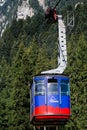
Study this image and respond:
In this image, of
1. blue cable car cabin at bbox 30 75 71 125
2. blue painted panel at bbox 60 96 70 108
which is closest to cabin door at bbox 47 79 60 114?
blue cable car cabin at bbox 30 75 71 125

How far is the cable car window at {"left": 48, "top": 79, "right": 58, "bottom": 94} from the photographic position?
27.6 metres

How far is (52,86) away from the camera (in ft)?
91.0

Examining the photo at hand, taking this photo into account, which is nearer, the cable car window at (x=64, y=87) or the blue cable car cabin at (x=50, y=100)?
the blue cable car cabin at (x=50, y=100)

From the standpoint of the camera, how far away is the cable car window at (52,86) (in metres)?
27.6

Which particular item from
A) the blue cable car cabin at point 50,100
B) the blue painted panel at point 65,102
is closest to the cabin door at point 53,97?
the blue cable car cabin at point 50,100

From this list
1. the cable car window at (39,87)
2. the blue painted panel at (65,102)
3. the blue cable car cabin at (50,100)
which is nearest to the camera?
the blue cable car cabin at (50,100)

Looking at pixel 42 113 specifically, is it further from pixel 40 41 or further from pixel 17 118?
pixel 40 41

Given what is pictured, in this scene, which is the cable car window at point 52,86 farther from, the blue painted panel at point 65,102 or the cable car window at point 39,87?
the blue painted panel at point 65,102

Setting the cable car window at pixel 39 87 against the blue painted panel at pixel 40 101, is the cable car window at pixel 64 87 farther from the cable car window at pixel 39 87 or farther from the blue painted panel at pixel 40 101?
the blue painted panel at pixel 40 101

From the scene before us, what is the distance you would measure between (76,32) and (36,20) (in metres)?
52.7

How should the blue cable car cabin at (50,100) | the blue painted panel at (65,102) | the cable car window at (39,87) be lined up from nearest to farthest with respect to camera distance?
the blue cable car cabin at (50,100), the blue painted panel at (65,102), the cable car window at (39,87)

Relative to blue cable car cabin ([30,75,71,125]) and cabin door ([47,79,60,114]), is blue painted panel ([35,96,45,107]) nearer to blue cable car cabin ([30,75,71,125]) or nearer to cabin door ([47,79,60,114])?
blue cable car cabin ([30,75,71,125])

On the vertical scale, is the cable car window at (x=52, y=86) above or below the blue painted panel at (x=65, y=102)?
above

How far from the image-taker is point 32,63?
178ft
